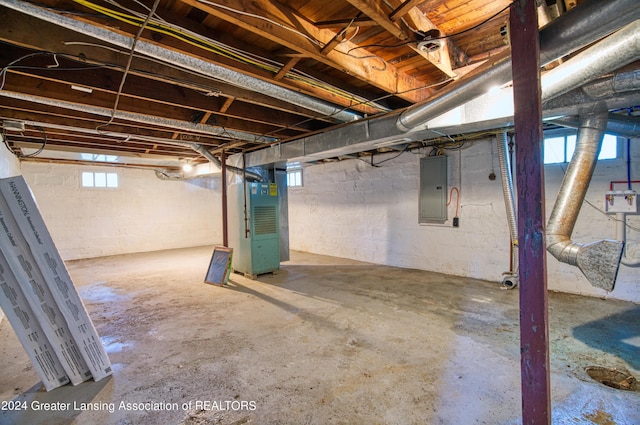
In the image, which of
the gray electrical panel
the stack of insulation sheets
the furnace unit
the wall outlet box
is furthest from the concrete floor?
the gray electrical panel

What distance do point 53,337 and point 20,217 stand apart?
81 cm

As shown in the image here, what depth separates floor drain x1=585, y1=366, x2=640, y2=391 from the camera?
1776 mm

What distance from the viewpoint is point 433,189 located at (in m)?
4.57

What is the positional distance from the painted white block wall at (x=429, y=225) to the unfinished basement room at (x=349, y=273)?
0.03 meters

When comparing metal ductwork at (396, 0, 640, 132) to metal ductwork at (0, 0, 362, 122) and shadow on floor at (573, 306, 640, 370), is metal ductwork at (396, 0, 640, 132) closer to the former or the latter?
metal ductwork at (0, 0, 362, 122)

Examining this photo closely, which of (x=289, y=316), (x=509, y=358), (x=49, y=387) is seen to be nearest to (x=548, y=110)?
(x=509, y=358)

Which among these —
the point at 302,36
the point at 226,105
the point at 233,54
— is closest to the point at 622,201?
the point at 302,36

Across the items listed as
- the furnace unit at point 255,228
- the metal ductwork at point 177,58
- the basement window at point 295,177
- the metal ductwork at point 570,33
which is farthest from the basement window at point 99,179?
the metal ductwork at point 570,33

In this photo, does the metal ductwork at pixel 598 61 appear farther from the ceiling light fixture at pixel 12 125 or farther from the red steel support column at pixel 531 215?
the ceiling light fixture at pixel 12 125

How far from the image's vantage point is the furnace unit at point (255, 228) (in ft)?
14.5

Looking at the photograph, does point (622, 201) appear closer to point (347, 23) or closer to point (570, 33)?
point (570, 33)

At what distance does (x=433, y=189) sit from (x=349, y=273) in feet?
6.16

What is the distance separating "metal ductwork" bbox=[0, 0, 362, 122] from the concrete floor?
2.04 metres

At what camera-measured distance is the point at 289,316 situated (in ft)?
9.66
